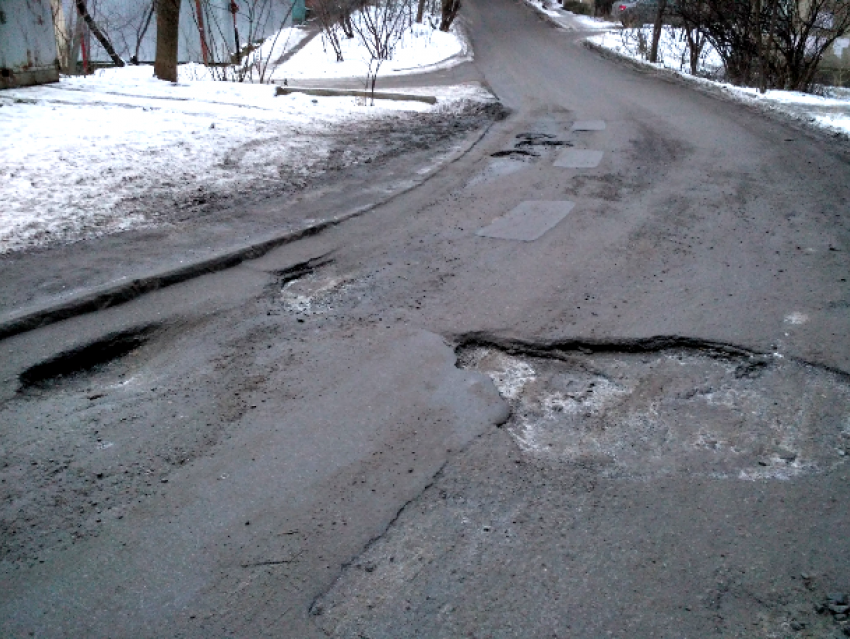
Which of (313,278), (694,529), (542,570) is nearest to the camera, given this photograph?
(542,570)

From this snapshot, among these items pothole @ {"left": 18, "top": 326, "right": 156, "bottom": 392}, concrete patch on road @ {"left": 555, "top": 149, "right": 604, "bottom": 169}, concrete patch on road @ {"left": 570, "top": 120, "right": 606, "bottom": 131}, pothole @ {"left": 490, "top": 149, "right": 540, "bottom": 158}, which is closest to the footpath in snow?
concrete patch on road @ {"left": 570, "top": 120, "right": 606, "bottom": 131}

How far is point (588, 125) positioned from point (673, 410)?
28.3ft

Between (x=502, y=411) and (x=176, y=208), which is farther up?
(x=176, y=208)

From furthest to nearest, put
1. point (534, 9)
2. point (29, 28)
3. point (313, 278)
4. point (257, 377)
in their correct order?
point (534, 9) < point (29, 28) < point (313, 278) < point (257, 377)

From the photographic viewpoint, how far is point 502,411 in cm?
360

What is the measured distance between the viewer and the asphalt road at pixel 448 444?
2.47 meters

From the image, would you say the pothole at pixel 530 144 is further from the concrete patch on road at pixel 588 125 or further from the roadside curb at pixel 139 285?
the roadside curb at pixel 139 285

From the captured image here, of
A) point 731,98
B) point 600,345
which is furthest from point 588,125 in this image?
point 600,345

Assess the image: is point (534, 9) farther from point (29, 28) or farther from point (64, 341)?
point (64, 341)

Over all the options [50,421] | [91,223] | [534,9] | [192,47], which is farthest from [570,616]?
[534,9]

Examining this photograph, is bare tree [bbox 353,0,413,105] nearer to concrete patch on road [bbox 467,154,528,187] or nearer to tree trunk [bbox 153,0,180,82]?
tree trunk [bbox 153,0,180,82]

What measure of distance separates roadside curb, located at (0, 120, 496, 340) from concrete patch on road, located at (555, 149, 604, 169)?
10.5 ft

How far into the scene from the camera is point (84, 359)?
163 inches

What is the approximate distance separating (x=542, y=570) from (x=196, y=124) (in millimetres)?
8674
